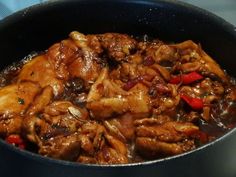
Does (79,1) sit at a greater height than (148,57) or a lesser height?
greater

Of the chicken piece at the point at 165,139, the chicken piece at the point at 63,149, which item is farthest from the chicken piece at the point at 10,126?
the chicken piece at the point at 165,139

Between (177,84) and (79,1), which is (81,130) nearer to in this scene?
(177,84)

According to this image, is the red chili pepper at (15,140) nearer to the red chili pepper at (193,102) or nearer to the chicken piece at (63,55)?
the chicken piece at (63,55)

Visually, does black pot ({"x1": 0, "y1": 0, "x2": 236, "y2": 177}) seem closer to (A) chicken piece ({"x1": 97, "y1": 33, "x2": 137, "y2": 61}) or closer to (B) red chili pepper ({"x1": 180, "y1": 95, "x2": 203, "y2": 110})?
(A) chicken piece ({"x1": 97, "y1": 33, "x2": 137, "y2": 61})

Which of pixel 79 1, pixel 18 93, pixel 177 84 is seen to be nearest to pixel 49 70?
pixel 18 93

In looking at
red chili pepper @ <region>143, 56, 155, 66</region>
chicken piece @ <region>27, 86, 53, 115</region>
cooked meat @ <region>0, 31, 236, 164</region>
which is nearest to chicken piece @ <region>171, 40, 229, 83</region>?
cooked meat @ <region>0, 31, 236, 164</region>

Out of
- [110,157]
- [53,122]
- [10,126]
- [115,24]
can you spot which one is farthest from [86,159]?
[115,24]

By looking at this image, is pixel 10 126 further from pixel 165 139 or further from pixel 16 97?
Result: pixel 165 139
